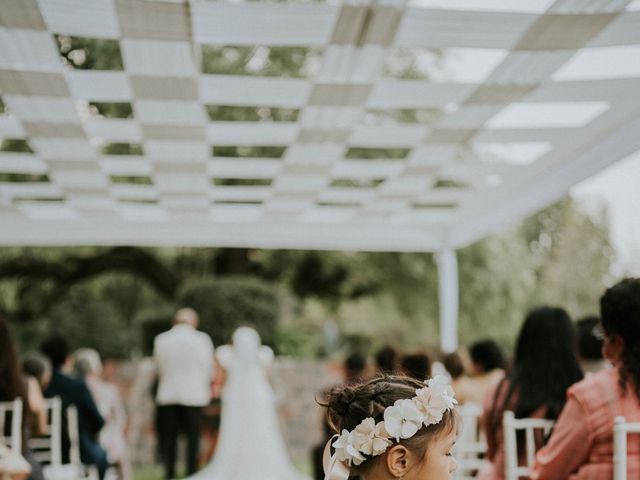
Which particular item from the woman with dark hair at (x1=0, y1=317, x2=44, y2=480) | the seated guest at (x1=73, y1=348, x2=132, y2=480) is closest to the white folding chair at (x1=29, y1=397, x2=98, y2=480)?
the seated guest at (x1=73, y1=348, x2=132, y2=480)

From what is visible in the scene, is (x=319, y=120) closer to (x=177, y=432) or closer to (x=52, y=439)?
(x=52, y=439)

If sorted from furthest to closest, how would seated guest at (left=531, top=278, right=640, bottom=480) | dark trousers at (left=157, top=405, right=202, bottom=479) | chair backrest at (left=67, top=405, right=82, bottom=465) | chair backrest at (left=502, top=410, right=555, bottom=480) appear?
dark trousers at (left=157, top=405, right=202, bottom=479) → chair backrest at (left=67, top=405, right=82, bottom=465) → chair backrest at (left=502, top=410, right=555, bottom=480) → seated guest at (left=531, top=278, right=640, bottom=480)

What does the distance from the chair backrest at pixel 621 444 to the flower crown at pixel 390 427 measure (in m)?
0.67

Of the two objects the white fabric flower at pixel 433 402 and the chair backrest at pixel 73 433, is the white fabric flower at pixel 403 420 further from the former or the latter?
the chair backrest at pixel 73 433

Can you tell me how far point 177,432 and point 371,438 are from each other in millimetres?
6365

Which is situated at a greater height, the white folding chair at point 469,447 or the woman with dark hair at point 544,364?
the woman with dark hair at point 544,364

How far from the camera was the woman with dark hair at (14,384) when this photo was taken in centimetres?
374

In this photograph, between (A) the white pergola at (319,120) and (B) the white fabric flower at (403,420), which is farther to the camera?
(A) the white pergola at (319,120)

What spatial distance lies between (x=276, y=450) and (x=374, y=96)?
4.33m

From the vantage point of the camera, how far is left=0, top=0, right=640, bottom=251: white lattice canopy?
12.5 ft

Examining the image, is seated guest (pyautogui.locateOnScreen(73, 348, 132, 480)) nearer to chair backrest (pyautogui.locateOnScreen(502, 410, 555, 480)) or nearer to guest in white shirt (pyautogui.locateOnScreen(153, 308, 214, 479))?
guest in white shirt (pyautogui.locateOnScreen(153, 308, 214, 479))

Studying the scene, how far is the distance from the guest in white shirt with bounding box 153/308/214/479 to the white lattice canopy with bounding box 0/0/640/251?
32.2 inches

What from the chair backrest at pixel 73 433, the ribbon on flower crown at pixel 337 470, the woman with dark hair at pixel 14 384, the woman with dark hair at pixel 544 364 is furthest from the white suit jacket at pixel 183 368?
the ribbon on flower crown at pixel 337 470

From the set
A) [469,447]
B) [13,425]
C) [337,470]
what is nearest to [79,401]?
[13,425]
